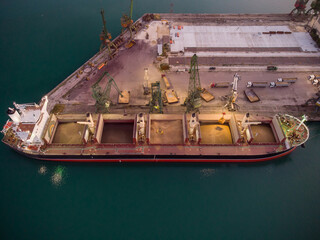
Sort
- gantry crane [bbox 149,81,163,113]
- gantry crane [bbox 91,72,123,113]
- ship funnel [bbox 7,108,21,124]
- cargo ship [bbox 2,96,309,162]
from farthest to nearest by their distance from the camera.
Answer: gantry crane [bbox 149,81,163,113], gantry crane [bbox 91,72,123,113], cargo ship [bbox 2,96,309,162], ship funnel [bbox 7,108,21,124]

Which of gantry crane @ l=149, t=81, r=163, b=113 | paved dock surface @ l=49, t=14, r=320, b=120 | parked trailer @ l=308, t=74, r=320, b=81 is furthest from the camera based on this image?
parked trailer @ l=308, t=74, r=320, b=81

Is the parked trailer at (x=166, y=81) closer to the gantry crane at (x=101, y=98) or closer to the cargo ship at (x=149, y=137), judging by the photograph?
the cargo ship at (x=149, y=137)

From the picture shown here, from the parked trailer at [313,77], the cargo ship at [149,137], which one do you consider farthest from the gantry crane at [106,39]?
the parked trailer at [313,77]

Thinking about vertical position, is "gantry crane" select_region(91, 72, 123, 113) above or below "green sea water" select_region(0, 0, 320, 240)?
above

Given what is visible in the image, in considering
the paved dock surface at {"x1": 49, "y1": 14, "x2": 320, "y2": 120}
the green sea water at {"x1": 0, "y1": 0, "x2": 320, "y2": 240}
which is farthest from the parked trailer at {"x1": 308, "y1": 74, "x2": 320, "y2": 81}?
the green sea water at {"x1": 0, "y1": 0, "x2": 320, "y2": 240}

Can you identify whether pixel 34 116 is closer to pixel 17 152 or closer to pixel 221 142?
pixel 17 152

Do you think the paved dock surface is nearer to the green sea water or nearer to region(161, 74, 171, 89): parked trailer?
region(161, 74, 171, 89): parked trailer

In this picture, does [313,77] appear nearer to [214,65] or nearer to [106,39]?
[214,65]

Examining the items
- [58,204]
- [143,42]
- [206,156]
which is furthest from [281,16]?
[58,204]
